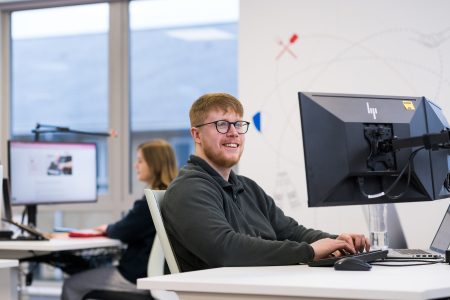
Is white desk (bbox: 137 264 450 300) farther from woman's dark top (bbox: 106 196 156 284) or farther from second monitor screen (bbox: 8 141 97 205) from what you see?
second monitor screen (bbox: 8 141 97 205)

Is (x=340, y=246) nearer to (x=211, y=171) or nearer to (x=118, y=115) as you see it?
(x=211, y=171)

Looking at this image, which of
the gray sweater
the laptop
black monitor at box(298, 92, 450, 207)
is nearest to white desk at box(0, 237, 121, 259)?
the gray sweater

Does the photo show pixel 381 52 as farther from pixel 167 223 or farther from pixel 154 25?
pixel 167 223

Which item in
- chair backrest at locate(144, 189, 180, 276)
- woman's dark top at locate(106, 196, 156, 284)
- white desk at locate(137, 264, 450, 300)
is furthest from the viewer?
woman's dark top at locate(106, 196, 156, 284)

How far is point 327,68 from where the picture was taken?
418 cm

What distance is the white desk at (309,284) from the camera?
A: 4.72ft

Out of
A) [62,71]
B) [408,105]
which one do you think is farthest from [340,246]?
[62,71]

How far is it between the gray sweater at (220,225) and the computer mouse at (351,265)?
12cm

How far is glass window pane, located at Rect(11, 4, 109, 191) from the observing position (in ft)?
17.2

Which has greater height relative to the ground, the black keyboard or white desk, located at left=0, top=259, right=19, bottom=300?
the black keyboard

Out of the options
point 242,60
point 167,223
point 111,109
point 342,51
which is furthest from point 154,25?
point 167,223

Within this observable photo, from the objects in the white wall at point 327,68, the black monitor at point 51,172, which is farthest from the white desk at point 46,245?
the white wall at point 327,68

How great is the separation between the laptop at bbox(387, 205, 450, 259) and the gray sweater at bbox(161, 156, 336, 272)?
28cm

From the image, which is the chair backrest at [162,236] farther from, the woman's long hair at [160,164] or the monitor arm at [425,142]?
the woman's long hair at [160,164]
